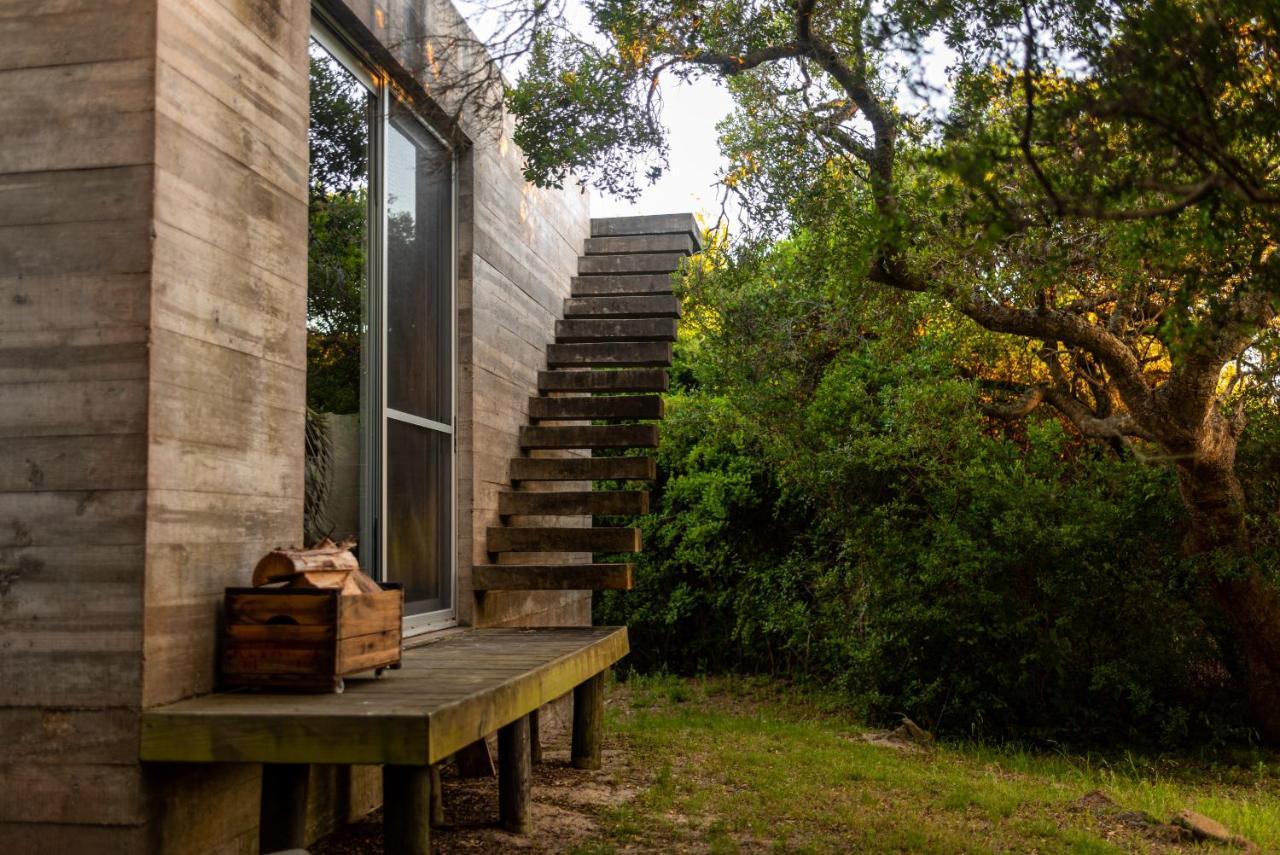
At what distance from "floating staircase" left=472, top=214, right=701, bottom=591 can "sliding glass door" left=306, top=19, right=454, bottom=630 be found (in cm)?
76

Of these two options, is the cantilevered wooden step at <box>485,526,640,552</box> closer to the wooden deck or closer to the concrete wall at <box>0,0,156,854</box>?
the wooden deck

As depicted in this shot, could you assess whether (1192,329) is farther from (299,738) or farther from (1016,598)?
(1016,598)

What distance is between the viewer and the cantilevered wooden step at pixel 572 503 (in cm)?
745

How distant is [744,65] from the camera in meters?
6.39

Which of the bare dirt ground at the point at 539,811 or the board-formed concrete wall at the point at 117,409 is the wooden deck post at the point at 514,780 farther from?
the board-formed concrete wall at the point at 117,409

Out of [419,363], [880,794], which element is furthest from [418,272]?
[880,794]

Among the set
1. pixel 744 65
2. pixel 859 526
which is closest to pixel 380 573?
pixel 744 65

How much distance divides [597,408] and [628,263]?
6.38 ft

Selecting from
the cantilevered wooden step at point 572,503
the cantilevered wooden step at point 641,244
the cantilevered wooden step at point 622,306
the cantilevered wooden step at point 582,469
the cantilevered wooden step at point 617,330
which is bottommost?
the cantilevered wooden step at point 572,503

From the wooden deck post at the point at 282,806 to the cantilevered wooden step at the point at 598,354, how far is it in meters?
5.12

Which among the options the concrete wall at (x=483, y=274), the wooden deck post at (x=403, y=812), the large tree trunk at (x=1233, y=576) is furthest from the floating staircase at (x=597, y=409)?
the large tree trunk at (x=1233, y=576)

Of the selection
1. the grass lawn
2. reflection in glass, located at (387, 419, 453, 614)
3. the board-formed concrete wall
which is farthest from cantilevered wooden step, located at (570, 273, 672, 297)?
the board-formed concrete wall

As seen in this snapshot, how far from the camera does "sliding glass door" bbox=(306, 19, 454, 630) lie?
505cm

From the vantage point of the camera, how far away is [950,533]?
8328mm
